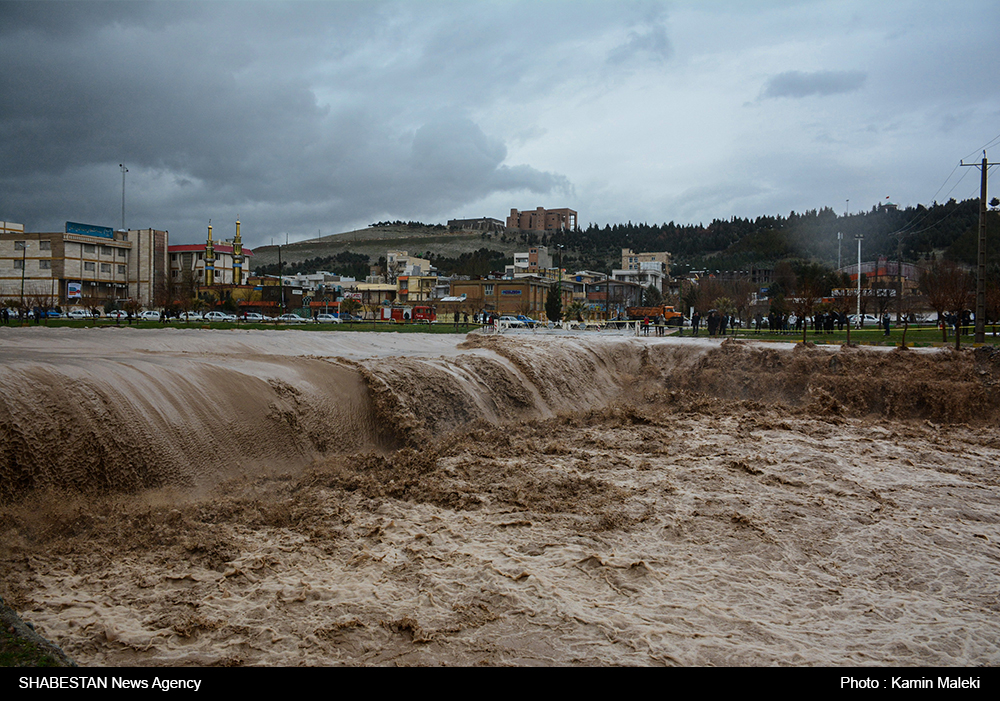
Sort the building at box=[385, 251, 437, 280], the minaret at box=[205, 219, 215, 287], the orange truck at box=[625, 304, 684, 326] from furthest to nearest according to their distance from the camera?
the building at box=[385, 251, 437, 280]
the minaret at box=[205, 219, 215, 287]
the orange truck at box=[625, 304, 684, 326]

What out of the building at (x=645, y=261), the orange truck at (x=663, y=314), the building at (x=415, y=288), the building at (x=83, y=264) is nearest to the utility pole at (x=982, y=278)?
the orange truck at (x=663, y=314)

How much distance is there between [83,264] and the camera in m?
71.6

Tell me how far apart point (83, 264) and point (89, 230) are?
496 cm

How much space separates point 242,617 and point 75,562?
218cm

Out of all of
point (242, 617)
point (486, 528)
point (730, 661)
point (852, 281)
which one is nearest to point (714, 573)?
point (730, 661)

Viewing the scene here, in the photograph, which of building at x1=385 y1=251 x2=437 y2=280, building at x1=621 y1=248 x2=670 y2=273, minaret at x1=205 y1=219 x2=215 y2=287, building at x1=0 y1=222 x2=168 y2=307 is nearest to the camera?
building at x1=0 y1=222 x2=168 y2=307

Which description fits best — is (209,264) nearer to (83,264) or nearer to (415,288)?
(83,264)

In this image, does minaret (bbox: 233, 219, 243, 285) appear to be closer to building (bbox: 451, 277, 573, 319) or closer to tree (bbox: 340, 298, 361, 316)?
tree (bbox: 340, 298, 361, 316)

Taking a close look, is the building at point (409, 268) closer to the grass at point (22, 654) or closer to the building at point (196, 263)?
the building at point (196, 263)

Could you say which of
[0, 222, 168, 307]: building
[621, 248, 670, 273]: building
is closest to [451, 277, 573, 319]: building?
[0, 222, 168, 307]: building

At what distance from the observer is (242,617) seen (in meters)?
5.95

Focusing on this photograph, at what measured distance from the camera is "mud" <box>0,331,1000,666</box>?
18.9 ft

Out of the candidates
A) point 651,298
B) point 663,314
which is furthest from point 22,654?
→ point 651,298
